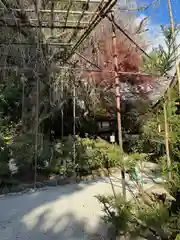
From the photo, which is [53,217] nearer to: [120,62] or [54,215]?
[54,215]

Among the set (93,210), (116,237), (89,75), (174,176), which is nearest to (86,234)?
(116,237)

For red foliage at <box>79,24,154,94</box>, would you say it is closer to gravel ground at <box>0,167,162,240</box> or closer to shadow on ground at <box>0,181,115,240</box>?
gravel ground at <box>0,167,162,240</box>

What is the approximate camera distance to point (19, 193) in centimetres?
472

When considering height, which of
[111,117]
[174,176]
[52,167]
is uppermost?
[111,117]

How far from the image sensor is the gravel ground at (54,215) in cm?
286

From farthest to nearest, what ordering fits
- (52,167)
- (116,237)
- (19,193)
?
1. (52,167)
2. (19,193)
3. (116,237)

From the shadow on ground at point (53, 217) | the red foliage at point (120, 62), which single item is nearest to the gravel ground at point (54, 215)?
the shadow on ground at point (53, 217)

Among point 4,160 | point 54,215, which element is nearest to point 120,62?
point 4,160

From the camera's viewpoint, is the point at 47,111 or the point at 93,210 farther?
the point at 47,111

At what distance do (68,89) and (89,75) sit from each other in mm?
1076

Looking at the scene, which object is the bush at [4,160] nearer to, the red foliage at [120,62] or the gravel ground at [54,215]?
the gravel ground at [54,215]

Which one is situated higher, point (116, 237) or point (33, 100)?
point (33, 100)

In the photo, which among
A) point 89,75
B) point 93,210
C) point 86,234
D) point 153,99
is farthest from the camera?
point 153,99

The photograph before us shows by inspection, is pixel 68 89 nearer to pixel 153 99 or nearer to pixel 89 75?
pixel 89 75
